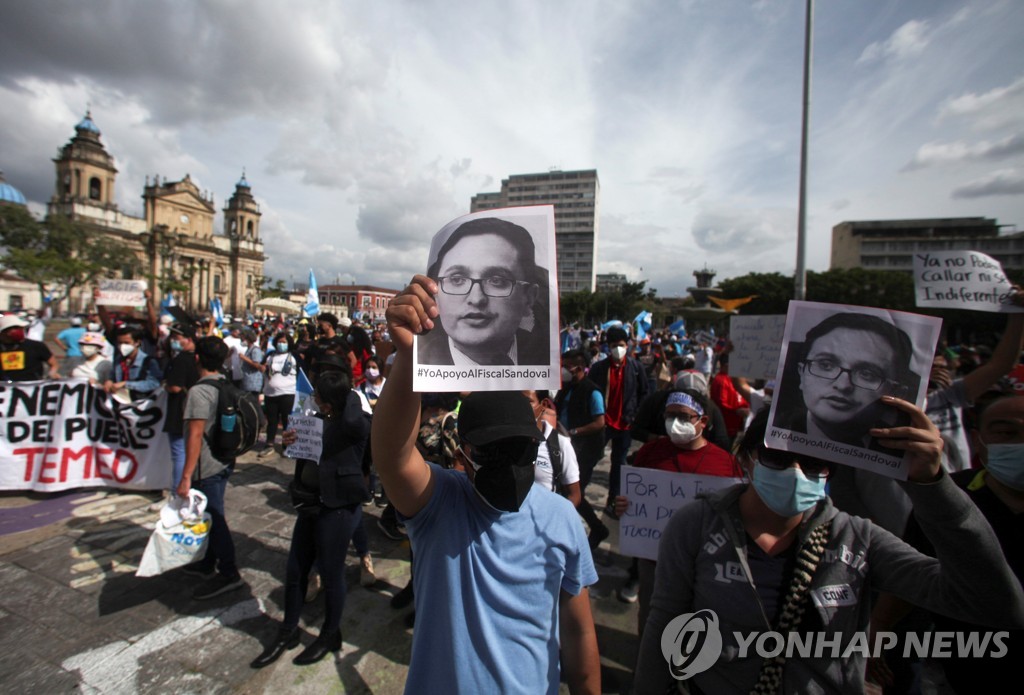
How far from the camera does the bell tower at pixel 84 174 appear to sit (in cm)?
6750

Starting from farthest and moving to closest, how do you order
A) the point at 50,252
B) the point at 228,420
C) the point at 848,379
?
the point at 50,252 → the point at 228,420 → the point at 848,379

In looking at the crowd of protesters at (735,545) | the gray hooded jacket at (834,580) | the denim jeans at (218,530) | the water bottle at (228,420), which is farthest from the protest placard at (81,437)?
the gray hooded jacket at (834,580)

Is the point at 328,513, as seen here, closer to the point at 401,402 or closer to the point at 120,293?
the point at 401,402

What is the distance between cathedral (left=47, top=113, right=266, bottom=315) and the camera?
66.4 meters

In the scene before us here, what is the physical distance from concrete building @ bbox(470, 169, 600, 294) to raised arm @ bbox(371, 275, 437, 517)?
99.9 meters

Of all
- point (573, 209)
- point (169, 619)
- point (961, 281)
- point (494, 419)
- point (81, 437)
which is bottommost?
point (169, 619)

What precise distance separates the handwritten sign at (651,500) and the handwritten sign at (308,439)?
7.02ft

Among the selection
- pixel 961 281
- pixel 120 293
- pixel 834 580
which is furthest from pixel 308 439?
pixel 120 293

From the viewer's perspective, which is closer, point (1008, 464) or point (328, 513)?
point (1008, 464)

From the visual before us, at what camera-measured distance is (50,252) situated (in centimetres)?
3844

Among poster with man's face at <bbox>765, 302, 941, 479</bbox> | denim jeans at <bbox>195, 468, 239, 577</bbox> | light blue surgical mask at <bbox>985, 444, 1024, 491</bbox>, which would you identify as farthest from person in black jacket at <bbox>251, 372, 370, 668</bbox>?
light blue surgical mask at <bbox>985, 444, 1024, 491</bbox>

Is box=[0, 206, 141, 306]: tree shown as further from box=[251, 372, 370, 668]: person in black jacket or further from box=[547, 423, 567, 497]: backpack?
box=[547, 423, 567, 497]: backpack

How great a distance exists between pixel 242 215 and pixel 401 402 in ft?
360

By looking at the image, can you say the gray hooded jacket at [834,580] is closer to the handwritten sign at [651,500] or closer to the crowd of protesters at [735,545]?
the crowd of protesters at [735,545]
